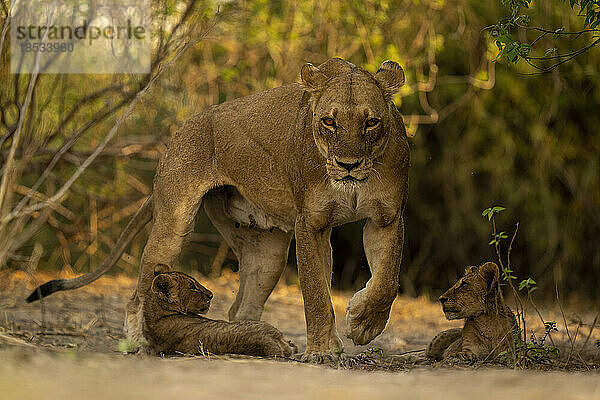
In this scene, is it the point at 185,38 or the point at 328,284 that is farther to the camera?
the point at 185,38

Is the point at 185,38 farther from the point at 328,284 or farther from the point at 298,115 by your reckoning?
the point at 328,284

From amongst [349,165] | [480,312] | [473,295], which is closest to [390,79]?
[349,165]

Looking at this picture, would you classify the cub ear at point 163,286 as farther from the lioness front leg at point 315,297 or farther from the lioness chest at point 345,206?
the lioness chest at point 345,206

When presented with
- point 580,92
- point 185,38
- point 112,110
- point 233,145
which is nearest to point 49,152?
point 112,110

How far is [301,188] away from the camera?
5.25 meters

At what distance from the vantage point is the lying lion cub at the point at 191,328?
512 cm

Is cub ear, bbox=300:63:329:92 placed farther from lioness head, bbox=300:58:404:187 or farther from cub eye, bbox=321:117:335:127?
cub eye, bbox=321:117:335:127

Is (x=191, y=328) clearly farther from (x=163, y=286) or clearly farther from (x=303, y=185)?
(x=303, y=185)

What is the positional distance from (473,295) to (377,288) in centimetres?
54

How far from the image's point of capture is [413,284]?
36.7 ft

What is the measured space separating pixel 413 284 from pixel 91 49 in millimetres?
5139

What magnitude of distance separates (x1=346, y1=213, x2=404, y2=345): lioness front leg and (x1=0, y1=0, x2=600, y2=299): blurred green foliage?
4.40 meters

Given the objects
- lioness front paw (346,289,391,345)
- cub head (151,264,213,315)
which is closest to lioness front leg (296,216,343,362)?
lioness front paw (346,289,391,345)

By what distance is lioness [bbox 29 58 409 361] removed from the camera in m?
4.95
